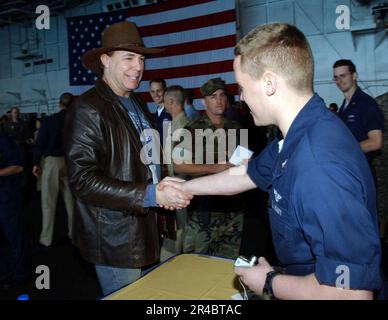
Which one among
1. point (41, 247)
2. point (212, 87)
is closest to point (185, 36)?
point (212, 87)

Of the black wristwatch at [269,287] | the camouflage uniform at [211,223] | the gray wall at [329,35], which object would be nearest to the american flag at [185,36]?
the gray wall at [329,35]

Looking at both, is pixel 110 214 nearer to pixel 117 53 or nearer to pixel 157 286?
pixel 157 286

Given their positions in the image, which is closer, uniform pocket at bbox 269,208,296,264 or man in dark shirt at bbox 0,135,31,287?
uniform pocket at bbox 269,208,296,264

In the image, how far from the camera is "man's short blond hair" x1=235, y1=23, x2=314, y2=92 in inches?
45.7

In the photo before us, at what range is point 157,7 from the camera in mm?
8750

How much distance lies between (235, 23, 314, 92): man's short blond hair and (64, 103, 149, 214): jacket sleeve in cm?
99

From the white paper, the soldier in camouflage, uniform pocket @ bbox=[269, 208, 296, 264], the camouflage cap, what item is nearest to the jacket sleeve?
the white paper

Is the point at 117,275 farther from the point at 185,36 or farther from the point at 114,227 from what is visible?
the point at 185,36

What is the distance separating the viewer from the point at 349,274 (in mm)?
909

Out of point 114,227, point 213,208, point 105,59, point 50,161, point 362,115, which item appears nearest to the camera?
point 114,227

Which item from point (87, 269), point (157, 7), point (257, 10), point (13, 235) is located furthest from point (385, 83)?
point (13, 235)

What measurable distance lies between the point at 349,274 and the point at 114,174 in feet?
4.56

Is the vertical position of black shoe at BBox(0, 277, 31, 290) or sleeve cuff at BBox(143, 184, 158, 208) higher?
sleeve cuff at BBox(143, 184, 158, 208)

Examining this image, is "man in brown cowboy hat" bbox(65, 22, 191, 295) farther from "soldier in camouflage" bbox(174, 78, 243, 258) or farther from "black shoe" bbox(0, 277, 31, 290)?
"black shoe" bbox(0, 277, 31, 290)
